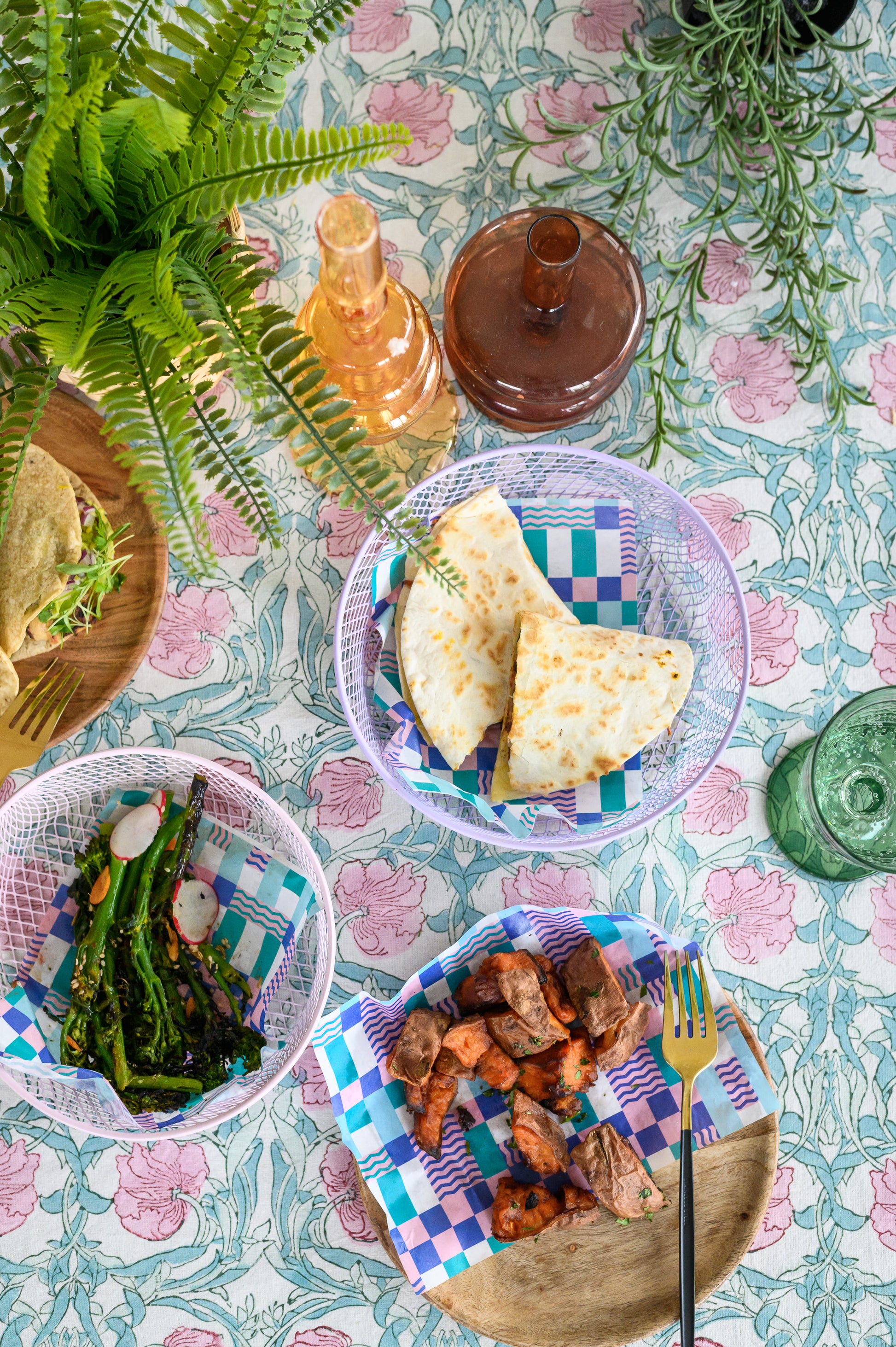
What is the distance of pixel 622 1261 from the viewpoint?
1743 millimetres

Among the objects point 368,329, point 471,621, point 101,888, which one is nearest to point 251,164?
point 368,329

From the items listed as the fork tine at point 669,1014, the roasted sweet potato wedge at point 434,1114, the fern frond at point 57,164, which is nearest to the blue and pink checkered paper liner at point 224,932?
the roasted sweet potato wedge at point 434,1114

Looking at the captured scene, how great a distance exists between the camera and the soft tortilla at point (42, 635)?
1619 mm

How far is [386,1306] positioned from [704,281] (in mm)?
2076

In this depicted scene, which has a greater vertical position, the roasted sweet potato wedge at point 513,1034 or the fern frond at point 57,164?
the fern frond at point 57,164

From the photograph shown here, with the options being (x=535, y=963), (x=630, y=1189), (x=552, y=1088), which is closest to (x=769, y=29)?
(x=535, y=963)

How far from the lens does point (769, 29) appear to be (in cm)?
169

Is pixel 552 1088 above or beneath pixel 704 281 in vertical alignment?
beneath

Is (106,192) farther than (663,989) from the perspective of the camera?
Answer: No

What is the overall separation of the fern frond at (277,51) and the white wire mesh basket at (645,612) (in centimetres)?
64

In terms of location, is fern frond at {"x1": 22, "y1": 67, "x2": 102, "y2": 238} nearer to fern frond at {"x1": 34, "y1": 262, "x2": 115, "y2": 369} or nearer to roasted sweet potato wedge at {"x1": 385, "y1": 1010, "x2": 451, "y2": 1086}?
fern frond at {"x1": 34, "y1": 262, "x2": 115, "y2": 369}

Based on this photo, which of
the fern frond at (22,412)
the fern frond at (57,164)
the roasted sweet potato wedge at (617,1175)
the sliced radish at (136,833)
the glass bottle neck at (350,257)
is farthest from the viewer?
the sliced radish at (136,833)

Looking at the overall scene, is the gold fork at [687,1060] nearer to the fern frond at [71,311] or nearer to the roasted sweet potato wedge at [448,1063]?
the roasted sweet potato wedge at [448,1063]

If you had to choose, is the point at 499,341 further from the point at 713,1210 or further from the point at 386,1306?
the point at 386,1306
